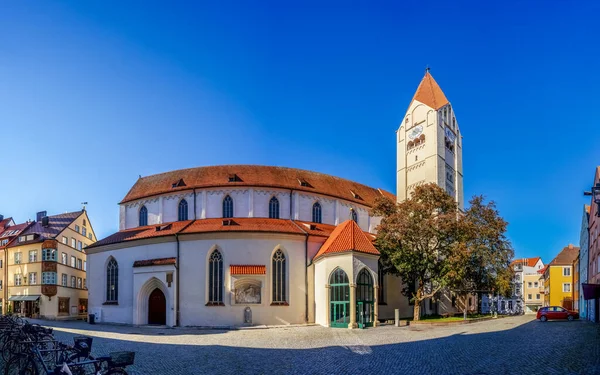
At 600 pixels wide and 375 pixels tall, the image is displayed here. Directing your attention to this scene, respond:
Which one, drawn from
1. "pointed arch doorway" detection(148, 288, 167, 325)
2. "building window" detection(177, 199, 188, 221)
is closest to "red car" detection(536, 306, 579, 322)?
"pointed arch doorway" detection(148, 288, 167, 325)

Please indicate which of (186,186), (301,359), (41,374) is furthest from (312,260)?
(41,374)

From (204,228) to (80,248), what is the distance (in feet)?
102

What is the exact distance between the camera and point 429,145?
50.2 meters

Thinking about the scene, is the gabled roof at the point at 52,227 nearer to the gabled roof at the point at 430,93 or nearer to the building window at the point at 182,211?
the building window at the point at 182,211

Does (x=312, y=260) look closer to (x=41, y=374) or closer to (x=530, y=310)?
(x=41, y=374)

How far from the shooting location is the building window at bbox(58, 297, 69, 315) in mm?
51612

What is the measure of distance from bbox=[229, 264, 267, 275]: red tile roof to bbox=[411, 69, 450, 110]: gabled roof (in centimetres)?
2794

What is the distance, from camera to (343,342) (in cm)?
2184

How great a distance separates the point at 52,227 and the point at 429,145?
145 feet

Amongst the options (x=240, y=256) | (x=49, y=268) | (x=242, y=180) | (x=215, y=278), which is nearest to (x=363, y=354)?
(x=240, y=256)

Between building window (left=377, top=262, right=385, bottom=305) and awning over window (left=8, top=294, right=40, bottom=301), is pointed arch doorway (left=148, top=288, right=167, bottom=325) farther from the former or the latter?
awning over window (left=8, top=294, right=40, bottom=301)

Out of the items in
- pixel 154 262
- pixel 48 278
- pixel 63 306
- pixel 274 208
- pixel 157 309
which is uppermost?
pixel 274 208

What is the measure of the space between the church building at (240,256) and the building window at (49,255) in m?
14.6

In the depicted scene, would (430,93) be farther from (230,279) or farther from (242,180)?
(230,279)
